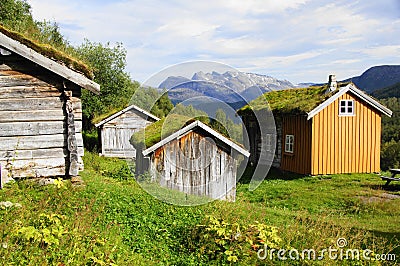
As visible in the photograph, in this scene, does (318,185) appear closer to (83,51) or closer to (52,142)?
(52,142)

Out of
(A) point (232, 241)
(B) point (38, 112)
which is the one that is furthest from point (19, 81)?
(A) point (232, 241)

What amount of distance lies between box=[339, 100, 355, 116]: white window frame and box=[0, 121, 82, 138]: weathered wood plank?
14.9 m

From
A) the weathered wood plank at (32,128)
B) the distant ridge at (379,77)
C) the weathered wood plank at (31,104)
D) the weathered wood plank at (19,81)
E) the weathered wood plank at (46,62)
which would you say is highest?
the distant ridge at (379,77)

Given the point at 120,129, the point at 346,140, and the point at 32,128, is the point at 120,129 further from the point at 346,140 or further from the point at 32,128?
the point at 32,128

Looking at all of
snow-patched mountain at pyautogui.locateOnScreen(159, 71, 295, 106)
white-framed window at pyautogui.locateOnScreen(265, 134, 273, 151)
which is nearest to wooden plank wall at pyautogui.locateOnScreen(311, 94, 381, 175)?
white-framed window at pyautogui.locateOnScreen(265, 134, 273, 151)

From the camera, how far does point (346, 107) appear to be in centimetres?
2117

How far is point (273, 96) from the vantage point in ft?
88.4

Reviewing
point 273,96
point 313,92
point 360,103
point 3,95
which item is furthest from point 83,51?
point 3,95

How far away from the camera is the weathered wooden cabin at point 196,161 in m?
13.3

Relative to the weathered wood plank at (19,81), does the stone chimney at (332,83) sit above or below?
above

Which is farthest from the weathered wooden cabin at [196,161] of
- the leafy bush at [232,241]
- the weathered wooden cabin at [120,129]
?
the weathered wooden cabin at [120,129]

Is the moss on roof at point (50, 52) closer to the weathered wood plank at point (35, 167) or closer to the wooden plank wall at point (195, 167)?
the weathered wood plank at point (35, 167)

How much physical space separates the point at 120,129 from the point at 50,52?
1950cm

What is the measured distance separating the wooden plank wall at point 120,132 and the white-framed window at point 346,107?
14.2 m
